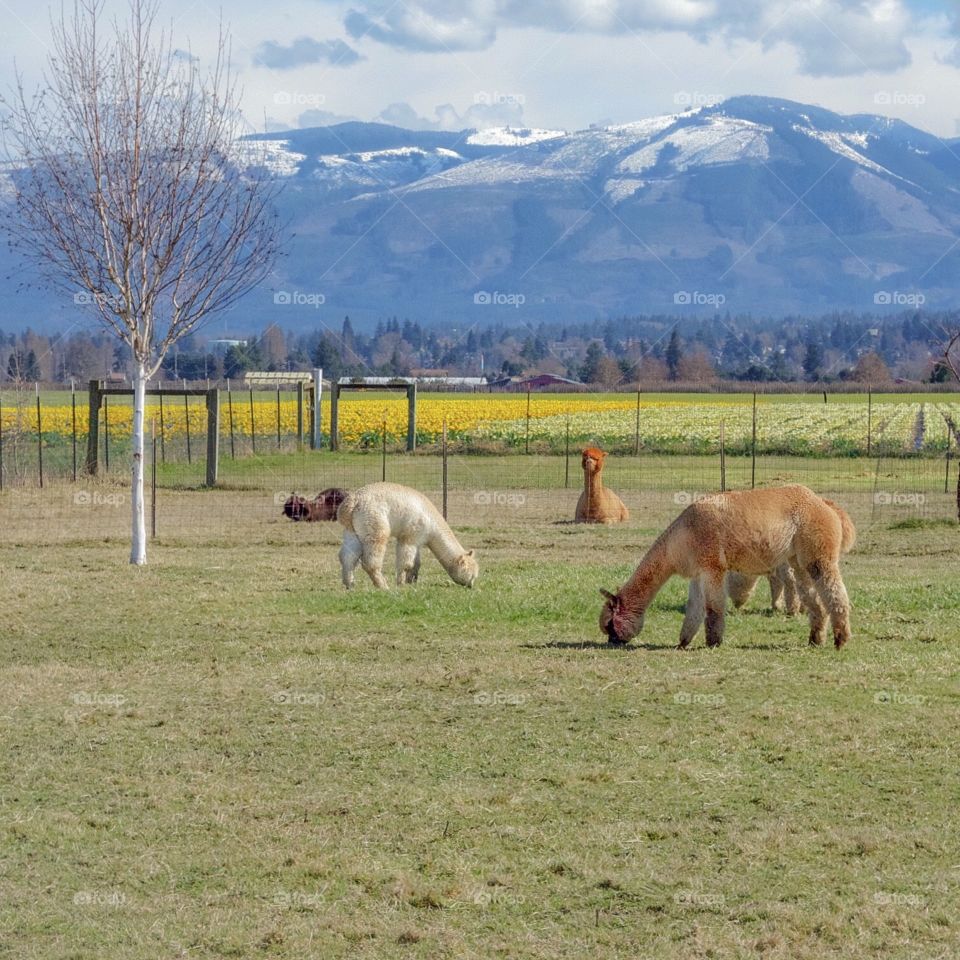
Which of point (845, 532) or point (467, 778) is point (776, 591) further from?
point (467, 778)

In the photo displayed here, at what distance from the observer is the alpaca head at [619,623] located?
14.1 m

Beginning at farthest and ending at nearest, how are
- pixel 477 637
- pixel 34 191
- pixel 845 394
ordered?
1. pixel 845 394
2. pixel 34 191
3. pixel 477 637

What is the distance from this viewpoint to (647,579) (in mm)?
13938

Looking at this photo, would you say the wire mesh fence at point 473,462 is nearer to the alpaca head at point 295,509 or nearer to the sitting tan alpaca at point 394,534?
the alpaca head at point 295,509

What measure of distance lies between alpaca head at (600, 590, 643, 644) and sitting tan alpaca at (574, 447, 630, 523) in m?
13.5

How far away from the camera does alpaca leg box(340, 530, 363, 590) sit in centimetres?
1797

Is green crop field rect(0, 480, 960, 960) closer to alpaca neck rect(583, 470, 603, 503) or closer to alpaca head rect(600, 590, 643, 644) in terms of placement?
alpaca head rect(600, 590, 643, 644)

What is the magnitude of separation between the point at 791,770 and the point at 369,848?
319 centimetres

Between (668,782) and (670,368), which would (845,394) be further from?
(668,782)

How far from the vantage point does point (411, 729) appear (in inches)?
436

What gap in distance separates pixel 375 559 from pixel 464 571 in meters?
1.17

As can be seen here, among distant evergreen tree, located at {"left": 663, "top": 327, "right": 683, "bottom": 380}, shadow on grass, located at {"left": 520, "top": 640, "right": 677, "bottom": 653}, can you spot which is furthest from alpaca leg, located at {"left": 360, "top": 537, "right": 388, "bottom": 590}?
distant evergreen tree, located at {"left": 663, "top": 327, "right": 683, "bottom": 380}

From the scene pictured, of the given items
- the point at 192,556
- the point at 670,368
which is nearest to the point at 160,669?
the point at 192,556

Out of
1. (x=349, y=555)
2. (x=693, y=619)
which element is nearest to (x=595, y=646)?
(x=693, y=619)
